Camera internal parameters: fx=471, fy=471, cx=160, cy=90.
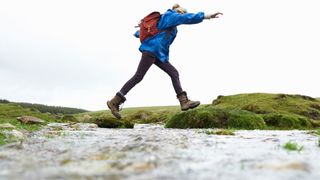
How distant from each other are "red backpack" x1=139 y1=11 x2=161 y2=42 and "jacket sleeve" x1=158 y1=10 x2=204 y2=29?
8.6 inches

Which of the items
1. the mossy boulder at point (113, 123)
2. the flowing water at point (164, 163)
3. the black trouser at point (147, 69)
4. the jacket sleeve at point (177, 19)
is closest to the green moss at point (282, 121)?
the black trouser at point (147, 69)

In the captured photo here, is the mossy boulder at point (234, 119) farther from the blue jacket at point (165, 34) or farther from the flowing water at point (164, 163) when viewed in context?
the flowing water at point (164, 163)

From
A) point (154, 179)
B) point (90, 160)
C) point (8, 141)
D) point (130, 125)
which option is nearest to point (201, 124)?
point (130, 125)

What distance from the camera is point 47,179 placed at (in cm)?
473

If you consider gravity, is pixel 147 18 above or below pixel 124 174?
above

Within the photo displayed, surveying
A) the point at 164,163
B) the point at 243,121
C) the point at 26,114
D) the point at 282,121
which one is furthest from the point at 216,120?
the point at 26,114

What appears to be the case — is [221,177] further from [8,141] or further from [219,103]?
[219,103]

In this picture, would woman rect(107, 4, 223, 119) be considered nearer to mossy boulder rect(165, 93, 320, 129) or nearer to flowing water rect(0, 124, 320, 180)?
mossy boulder rect(165, 93, 320, 129)

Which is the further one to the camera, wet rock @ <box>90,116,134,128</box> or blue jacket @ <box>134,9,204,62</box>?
wet rock @ <box>90,116,134,128</box>

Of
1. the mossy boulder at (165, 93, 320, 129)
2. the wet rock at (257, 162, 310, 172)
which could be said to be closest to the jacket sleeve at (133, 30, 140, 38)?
the mossy boulder at (165, 93, 320, 129)

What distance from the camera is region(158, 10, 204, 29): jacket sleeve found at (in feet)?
50.4

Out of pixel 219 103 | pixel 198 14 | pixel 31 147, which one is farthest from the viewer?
pixel 219 103

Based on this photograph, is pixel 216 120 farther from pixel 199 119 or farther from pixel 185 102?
pixel 185 102

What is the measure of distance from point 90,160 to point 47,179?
1375 millimetres
